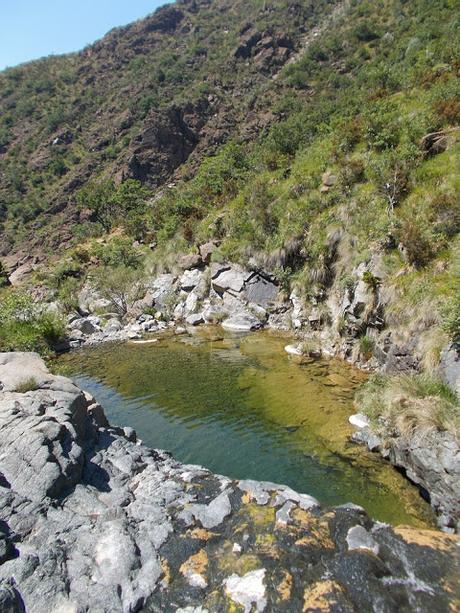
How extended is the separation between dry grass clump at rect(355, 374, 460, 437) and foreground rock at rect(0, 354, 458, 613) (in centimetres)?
201

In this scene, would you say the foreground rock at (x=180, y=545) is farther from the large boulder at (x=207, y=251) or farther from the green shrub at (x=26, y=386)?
the large boulder at (x=207, y=251)

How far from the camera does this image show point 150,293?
29.0 metres

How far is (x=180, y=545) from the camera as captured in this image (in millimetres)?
5637

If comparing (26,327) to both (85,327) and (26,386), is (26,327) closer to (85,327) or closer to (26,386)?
(85,327)

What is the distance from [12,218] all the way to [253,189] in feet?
192

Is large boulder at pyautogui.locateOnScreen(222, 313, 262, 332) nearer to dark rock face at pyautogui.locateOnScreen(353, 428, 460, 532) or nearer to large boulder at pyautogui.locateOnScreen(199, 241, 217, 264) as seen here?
large boulder at pyautogui.locateOnScreen(199, 241, 217, 264)

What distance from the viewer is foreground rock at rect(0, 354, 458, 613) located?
4719 millimetres

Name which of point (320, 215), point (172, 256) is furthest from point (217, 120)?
point (320, 215)

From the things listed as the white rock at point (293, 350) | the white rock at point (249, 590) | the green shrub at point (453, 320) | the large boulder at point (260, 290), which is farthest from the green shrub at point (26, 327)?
the green shrub at point (453, 320)

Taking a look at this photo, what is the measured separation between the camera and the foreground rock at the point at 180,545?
15.5 ft

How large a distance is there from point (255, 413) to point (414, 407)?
4.52 metres

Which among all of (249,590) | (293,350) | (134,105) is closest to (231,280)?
(293,350)

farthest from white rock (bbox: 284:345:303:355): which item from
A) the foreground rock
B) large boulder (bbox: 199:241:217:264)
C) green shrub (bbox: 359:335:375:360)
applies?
large boulder (bbox: 199:241:217:264)

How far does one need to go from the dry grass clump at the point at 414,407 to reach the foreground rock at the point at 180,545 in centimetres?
201
